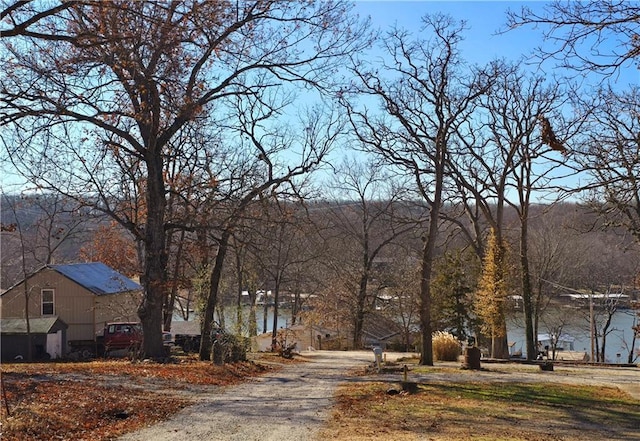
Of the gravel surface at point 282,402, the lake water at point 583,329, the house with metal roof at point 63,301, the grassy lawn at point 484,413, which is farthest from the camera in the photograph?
the lake water at point 583,329

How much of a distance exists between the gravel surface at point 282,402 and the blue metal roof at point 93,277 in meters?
18.6

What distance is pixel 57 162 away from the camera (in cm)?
2039

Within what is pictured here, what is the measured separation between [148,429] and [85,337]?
28.3 m

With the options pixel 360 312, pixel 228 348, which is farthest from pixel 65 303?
pixel 360 312

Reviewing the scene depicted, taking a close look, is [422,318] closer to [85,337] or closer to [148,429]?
[148,429]

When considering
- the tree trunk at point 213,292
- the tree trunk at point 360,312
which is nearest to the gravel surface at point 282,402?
the tree trunk at point 213,292

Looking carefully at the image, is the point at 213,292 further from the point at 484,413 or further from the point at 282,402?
the point at 484,413

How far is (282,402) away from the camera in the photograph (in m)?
13.4

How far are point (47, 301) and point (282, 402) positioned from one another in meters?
27.2

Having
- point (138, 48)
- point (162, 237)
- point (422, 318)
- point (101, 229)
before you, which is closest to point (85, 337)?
point (101, 229)

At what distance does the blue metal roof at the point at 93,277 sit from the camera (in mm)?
36156

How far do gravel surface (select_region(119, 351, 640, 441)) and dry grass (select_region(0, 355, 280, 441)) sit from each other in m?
0.61

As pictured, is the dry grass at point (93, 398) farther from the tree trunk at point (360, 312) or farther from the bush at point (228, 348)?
the tree trunk at point (360, 312)

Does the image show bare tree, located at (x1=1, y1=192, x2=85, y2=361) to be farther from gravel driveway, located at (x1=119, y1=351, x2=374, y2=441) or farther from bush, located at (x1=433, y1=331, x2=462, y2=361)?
bush, located at (x1=433, y1=331, x2=462, y2=361)
